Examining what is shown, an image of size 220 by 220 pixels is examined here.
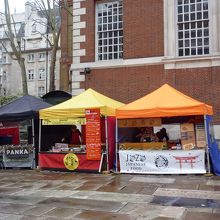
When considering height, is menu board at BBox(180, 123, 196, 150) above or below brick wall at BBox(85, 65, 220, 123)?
below

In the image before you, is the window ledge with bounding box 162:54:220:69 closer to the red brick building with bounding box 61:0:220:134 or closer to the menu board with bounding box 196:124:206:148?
the red brick building with bounding box 61:0:220:134

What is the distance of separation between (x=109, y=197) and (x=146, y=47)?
10.2 metres

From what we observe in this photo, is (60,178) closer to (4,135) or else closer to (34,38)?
(4,135)

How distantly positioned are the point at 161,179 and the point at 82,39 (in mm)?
9993

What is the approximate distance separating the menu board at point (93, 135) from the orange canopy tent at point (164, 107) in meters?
0.85

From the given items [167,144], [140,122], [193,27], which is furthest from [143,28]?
[167,144]

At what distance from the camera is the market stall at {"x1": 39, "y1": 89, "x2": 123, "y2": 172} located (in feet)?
44.1

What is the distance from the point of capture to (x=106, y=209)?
314 inches

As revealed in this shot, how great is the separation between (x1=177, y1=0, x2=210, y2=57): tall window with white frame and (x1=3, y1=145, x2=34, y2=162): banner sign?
8.10 m

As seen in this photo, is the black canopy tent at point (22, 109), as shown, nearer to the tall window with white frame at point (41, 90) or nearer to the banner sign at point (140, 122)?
the banner sign at point (140, 122)

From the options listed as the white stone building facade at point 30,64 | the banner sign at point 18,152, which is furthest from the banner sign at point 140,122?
the white stone building facade at point 30,64

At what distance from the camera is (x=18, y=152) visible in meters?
15.2

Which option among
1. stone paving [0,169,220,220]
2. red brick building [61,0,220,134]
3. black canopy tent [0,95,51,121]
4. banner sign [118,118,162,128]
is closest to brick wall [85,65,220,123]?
red brick building [61,0,220,134]

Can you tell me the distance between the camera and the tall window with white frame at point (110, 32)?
19062 millimetres
